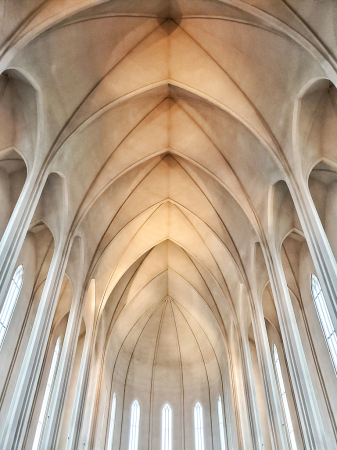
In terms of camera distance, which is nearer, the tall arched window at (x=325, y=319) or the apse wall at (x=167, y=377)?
the tall arched window at (x=325, y=319)

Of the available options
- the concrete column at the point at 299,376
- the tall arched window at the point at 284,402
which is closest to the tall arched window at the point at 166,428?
the tall arched window at the point at 284,402

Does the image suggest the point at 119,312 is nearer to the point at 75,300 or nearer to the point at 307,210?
the point at 75,300

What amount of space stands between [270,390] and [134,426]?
1280 centimetres

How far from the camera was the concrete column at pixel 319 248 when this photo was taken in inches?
340

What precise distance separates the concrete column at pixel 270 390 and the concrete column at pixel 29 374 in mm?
7437

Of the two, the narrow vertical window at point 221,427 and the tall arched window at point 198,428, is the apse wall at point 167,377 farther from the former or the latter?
the narrow vertical window at point 221,427

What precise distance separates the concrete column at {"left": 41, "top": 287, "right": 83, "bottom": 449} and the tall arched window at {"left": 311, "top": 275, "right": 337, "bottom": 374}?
9.22 meters

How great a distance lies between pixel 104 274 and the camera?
60.3 feet

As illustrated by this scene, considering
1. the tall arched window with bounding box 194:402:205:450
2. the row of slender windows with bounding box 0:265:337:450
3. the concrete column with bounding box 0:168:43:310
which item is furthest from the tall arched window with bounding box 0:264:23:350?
the tall arched window with bounding box 194:402:205:450

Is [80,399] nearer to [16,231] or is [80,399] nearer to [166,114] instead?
[16,231]

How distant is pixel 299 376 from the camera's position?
1034cm

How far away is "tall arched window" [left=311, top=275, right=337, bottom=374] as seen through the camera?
13.4 meters

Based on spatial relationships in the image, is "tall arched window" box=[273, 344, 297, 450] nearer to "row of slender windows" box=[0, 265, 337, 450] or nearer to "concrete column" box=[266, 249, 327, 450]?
"row of slender windows" box=[0, 265, 337, 450]

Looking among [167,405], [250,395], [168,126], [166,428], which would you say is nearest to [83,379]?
[250,395]
